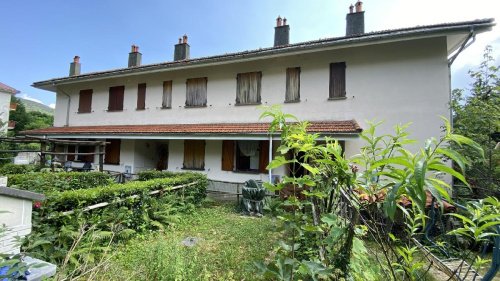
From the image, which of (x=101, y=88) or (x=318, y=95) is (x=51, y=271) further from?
(x=101, y=88)

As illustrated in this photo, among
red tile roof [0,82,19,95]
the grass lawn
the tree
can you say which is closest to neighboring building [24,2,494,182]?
the tree

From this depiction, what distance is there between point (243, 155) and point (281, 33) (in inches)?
→ 265

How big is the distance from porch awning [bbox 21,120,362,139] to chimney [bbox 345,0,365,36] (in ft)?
15.2

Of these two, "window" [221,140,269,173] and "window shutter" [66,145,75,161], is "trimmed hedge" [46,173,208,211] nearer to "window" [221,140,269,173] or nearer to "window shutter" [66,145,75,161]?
"window" [221,140,269,173]

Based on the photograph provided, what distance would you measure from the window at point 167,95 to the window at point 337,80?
845 centimetres

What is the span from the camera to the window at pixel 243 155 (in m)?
11.5

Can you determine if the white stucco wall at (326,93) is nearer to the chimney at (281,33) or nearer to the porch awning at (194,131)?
the porch awning at (194,131)

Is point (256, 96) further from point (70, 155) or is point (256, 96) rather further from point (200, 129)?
point (70, 155)

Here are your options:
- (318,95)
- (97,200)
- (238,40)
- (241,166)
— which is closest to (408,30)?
(318,95)

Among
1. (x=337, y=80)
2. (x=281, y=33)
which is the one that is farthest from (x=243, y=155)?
(x=281, y=33)

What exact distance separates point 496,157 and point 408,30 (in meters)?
5.08

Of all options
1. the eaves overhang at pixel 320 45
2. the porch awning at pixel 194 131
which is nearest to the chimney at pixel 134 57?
the eaves overhang at pixel 320 45

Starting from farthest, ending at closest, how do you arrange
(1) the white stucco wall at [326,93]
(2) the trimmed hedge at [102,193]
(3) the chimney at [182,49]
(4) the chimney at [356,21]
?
(3) the chimney at [182,49] → (4) the chimney at [356,21] → (1) the white stucco wall at [326,93] → (2) the trimmed hedge at [102,193]

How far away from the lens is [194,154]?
41.9 feet
